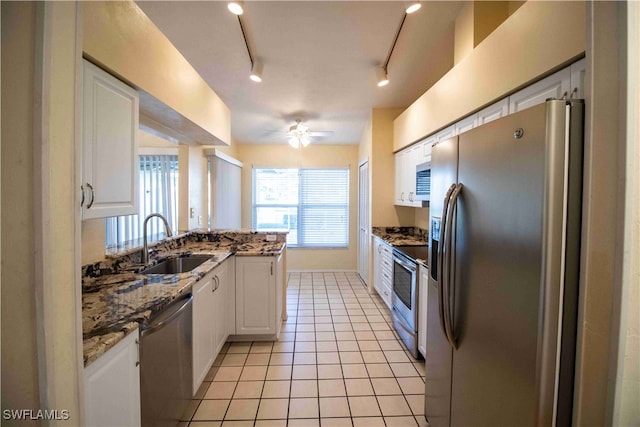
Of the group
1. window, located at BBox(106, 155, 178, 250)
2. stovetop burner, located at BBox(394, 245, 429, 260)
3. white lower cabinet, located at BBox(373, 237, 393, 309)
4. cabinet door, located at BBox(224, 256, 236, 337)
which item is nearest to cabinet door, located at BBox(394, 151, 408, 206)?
white lower cabinet, located at BBox(373, 237, 393, 309)

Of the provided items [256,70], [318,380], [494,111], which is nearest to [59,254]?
[318,380]

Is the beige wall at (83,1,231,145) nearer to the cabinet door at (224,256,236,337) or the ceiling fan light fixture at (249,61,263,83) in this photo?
the ceiling fan light fixture at (249,61,263,83)

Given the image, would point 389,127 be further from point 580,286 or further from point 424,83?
Answer: point 580,286

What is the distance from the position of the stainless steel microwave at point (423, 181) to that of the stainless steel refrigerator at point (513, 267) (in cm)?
154

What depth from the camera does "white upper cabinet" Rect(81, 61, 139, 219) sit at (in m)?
1.25

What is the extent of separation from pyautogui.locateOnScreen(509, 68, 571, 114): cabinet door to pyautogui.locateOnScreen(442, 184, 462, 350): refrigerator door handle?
0.66 metres

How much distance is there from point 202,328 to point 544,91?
8.01ft

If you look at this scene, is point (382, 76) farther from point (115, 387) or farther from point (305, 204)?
point (305, 204)

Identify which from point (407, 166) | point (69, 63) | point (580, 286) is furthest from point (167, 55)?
point (407, 166)

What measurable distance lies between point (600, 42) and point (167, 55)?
2.15m

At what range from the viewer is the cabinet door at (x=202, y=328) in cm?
182

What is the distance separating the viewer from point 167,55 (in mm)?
1859

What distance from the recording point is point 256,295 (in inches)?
105

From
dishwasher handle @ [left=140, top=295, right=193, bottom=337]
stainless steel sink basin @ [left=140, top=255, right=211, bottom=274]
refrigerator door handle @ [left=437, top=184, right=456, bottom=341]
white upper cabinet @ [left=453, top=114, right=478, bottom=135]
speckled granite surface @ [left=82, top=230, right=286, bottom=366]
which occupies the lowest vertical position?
dishwasher handle @ [left=140, top=295, right=193, bottom=337]
